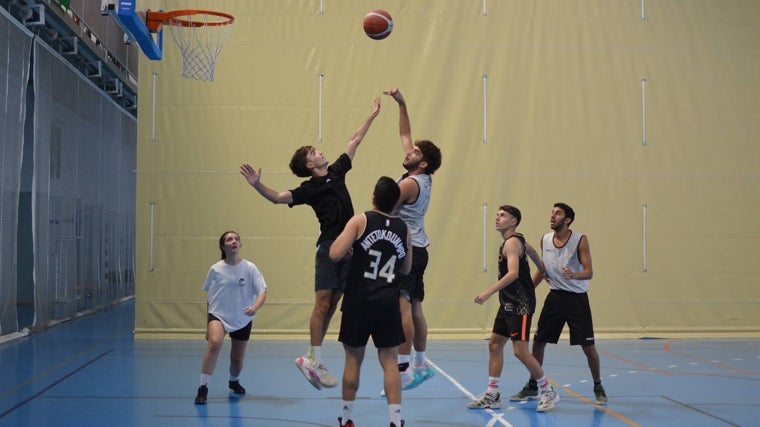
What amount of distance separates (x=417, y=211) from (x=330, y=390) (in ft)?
7.92

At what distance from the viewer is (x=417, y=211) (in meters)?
6.74

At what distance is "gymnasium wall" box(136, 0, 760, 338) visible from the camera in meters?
13.0

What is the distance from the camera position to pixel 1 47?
36.3 ft

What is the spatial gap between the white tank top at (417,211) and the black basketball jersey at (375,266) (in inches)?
46.6

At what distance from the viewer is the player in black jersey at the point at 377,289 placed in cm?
541

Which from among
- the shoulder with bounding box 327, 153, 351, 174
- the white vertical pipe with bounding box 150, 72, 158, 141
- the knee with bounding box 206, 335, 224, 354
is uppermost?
the white vertical pipe with bounding box 150, 72, 158, 141

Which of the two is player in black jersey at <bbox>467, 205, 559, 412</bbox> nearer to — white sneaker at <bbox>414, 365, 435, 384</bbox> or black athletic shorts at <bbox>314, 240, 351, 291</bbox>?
white sneaker at <bbox>414, 365, 435, 384</bbox>

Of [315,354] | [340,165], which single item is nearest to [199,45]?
[340,165]

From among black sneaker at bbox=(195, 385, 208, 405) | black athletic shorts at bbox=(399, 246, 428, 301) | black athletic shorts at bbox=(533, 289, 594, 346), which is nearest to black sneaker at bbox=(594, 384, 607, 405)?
black athletic shorts at bbox=(533, 289, 594, 346)

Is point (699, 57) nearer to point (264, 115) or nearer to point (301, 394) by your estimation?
point (264, 115)

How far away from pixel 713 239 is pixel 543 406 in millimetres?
7855

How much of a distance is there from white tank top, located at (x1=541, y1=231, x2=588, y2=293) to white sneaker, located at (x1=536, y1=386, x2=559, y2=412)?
3.28 ft

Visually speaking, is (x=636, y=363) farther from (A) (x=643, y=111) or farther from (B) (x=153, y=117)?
(B) (x=153, y=117)

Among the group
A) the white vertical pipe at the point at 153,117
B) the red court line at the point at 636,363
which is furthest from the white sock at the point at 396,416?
the white vertical pipe at the point at 153,117
